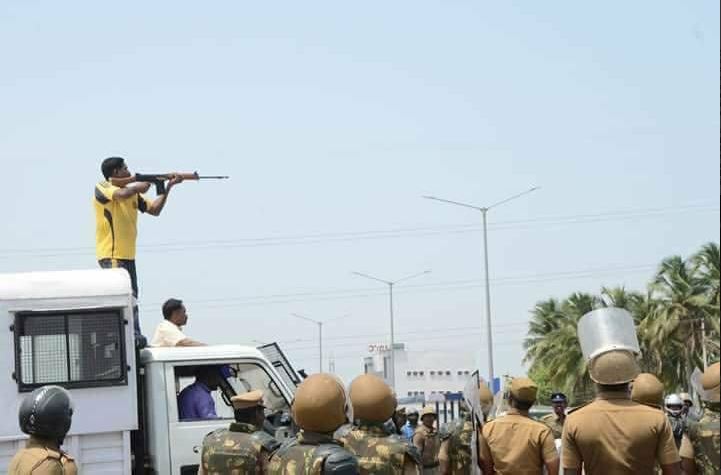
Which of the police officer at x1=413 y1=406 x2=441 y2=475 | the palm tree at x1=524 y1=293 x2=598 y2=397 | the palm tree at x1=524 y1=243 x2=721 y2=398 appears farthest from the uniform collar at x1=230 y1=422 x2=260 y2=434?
the palm tree at x1=524 y1=293 x2=598 y2=397

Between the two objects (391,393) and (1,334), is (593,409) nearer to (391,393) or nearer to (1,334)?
(391,393)

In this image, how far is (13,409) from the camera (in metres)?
9.03

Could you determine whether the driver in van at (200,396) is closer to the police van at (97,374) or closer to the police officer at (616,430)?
the police van at (97,374)

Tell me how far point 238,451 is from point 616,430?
2.45 m

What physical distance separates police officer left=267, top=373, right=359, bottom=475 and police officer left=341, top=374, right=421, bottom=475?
0.66m

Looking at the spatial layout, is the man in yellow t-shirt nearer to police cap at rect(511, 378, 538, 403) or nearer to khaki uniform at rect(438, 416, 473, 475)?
khaki uniform at rect(438, 416, 473, 475)

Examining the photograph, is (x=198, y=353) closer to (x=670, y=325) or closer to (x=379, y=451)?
(x=379, y=451)

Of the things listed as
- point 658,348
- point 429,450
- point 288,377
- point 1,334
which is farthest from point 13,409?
point 658,348

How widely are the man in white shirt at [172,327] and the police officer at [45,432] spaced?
13.6 feet

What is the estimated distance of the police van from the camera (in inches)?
359

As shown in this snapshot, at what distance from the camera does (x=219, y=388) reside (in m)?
9.80

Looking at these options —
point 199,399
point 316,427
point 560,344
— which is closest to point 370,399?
point 316,427

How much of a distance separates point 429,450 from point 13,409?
580cm

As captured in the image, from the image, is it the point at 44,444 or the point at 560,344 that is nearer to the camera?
the point at 44,444
